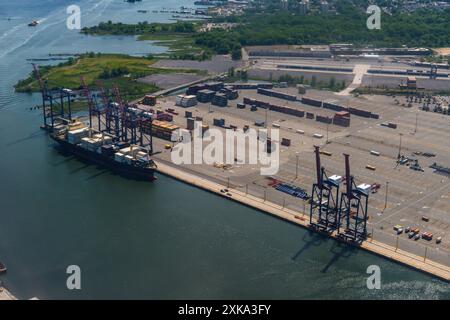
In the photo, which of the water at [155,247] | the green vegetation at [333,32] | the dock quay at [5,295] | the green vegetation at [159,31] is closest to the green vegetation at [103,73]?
the green vegetation at [159,31]

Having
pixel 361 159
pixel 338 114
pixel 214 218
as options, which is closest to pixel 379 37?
pixel 338 114

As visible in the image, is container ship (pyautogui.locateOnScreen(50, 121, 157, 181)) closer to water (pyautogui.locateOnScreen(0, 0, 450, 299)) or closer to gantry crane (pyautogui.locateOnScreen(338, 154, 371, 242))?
water (pyautogui.locateOnScreen(0, 0, 450, 299))

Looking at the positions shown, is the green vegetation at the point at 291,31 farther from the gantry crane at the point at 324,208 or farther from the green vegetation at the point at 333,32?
the gantry crane at the point at 324,208

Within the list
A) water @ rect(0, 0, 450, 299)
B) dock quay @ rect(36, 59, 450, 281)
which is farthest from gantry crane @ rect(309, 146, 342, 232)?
water @ rect(0, 0, 450, 299)

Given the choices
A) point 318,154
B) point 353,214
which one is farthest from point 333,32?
point 353,214

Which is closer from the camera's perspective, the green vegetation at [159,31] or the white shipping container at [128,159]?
the white shipping container at [128,159]

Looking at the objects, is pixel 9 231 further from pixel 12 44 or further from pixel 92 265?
pixel 12 44
